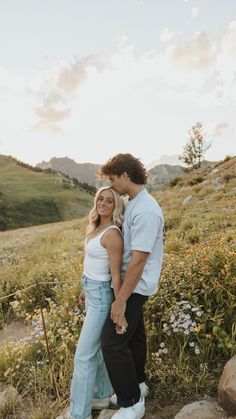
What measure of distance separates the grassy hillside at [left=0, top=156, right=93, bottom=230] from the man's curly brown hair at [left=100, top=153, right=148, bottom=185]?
61795mm

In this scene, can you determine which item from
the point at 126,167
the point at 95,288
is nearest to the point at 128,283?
the point at 95,288

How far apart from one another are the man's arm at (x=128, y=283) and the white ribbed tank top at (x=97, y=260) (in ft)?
1.51

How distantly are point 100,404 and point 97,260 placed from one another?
6.12ft

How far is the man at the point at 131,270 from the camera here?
154 inches

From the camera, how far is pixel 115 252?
4.17 meters

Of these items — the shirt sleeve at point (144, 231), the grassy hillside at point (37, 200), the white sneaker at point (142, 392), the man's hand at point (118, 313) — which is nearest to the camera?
the shirt sleeve at point (144, 231)

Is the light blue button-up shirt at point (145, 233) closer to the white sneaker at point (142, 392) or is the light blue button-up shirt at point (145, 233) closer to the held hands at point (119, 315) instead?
the held hands at point (119, 315)

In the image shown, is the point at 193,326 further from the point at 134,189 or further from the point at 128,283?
the point at 134,189

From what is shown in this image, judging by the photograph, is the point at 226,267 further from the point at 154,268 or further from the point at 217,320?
the point at 154,268

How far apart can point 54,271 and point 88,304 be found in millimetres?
5177

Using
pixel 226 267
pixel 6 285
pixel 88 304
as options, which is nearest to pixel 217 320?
pixel 226 267

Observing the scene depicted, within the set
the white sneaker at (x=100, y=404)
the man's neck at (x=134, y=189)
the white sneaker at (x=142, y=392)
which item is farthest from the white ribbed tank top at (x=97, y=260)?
the white sneaker at (x=100, y=404)

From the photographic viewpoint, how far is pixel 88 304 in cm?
459

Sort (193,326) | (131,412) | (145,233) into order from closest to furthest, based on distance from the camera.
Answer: (145,233)
(131,412)
(193,326)
